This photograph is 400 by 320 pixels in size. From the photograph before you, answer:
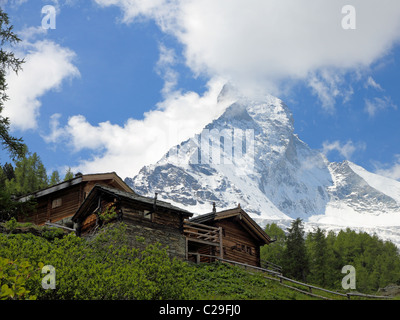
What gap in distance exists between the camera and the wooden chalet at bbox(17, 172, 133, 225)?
124 ft

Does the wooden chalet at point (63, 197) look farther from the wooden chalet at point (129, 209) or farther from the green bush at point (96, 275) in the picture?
the green bush at point (96, 275)

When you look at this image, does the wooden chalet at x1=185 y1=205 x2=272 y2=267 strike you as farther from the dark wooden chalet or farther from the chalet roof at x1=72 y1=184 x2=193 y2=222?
the chalet roof at x1=72 y1=184 x2=193 y2=222

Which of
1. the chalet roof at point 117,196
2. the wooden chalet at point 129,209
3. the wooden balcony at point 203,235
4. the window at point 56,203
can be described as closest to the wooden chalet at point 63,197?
the window at point 56,203

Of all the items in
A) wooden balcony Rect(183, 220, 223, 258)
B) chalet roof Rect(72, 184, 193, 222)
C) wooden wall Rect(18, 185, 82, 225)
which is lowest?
wooden balcony Rect(183, 220, 223, 258)

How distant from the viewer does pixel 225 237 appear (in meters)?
37.0

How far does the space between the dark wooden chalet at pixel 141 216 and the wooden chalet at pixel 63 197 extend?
665cm

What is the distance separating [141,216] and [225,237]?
10.5 metres

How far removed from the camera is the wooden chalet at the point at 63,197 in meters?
37.8

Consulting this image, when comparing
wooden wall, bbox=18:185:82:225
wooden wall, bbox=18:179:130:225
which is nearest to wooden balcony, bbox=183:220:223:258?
wooden wall, bbox=18:179:130:225

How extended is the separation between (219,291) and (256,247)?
17169 mm

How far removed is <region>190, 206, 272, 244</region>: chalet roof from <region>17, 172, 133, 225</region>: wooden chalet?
8.48m

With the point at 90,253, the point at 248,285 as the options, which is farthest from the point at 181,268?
the point at 248,285
